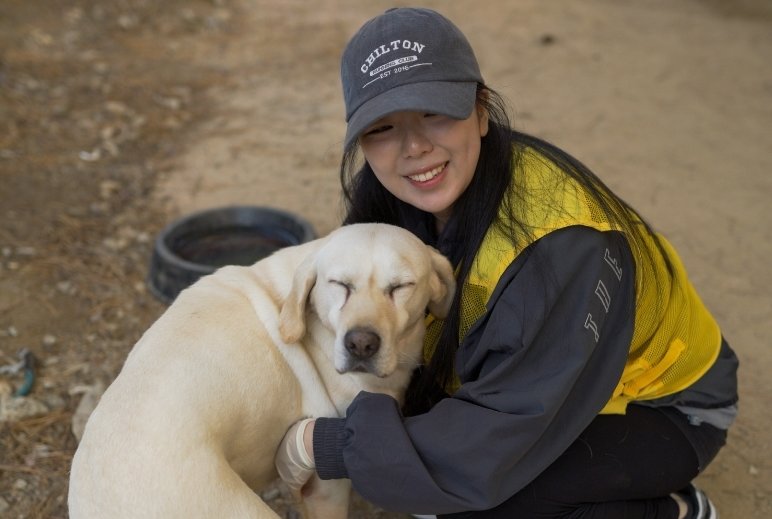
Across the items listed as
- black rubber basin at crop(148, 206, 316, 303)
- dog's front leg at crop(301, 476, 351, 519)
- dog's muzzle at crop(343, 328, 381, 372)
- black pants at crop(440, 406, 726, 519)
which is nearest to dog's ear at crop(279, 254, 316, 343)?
dog's muzzle at crop(343, 328, 381, 372)

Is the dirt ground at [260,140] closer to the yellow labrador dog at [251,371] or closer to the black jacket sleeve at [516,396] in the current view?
the yellow labrador dog at [251,371]

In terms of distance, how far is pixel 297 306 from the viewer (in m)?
2.25

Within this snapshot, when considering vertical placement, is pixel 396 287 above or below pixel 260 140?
above

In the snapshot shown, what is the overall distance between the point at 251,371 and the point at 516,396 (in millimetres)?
727

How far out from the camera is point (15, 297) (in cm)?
373

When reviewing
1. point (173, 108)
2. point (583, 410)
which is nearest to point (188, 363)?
point (583, 410)

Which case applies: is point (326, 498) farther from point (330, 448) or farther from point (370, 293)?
point (370, 293)

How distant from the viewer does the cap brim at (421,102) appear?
1993mm

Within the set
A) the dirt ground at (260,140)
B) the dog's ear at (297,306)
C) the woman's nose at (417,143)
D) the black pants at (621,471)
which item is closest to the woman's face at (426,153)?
the woman's nose at (417,143)

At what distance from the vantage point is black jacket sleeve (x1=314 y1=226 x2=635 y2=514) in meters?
1.95

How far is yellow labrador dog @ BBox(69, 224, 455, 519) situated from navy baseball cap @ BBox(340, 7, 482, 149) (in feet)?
1.22

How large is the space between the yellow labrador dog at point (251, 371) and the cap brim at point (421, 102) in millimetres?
346

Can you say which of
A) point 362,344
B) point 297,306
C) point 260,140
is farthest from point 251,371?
point 260,140

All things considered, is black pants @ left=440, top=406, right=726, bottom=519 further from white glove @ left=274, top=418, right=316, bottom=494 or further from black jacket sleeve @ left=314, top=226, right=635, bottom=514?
white glove @ left=274, top=418, right=316, bottom=494
